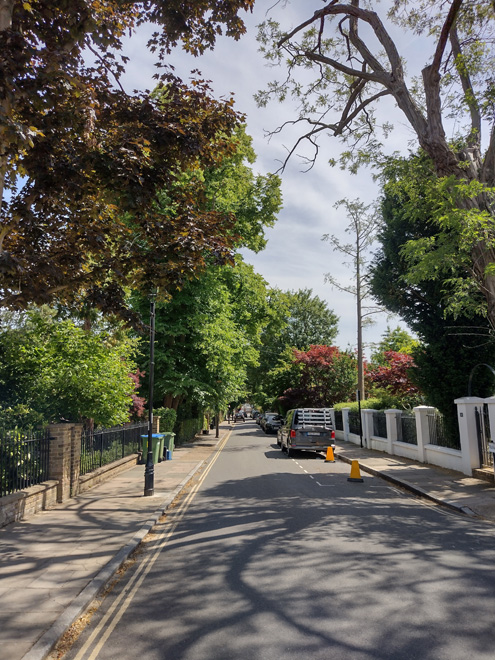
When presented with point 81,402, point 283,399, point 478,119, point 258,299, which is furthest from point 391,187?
point 283,399

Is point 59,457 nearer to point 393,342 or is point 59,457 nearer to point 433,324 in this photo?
point 433,324

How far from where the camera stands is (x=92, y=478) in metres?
12.6

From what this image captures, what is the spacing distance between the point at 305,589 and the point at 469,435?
927 centimetres

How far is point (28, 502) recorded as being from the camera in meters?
9.08

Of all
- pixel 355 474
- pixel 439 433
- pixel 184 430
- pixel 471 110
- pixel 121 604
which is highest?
pixel 471 110

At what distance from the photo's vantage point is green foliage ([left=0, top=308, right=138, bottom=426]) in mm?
12672

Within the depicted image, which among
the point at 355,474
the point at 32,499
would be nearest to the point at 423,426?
the point at 355,474

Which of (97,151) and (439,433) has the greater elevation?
(97,151)

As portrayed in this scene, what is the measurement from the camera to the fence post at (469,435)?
12.9 meters

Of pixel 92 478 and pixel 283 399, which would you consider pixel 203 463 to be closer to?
pixel 92 478

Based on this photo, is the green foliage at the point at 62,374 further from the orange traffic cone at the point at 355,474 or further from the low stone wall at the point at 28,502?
the orange traffic cone at the point at 355,474

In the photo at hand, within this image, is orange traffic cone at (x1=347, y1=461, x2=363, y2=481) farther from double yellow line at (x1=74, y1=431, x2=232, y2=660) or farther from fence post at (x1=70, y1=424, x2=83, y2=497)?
fence post at (x1=70, y1=424, x2=83, y2=497)

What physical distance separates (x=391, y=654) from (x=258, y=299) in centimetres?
2482

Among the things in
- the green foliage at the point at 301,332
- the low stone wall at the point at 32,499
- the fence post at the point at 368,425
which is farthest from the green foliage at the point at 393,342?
the low stone wall at the point at 32,499
